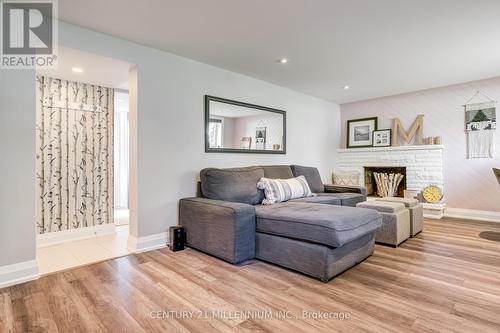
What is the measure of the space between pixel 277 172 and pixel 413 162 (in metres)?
2.89

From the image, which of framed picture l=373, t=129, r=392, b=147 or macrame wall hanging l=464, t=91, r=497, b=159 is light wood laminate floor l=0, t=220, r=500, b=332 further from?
framed picture l=373, t=129, r=392, b=147

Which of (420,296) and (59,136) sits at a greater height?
(59,136)

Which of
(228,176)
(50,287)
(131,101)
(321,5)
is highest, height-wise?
(321,5)

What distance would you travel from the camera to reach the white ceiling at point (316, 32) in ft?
7.48

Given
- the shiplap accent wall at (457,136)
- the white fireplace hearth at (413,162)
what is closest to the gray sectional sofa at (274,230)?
the white fireplace hearth at (413,162)

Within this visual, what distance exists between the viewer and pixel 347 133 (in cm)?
616

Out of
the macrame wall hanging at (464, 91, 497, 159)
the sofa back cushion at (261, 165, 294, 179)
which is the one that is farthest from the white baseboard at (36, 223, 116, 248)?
the macrame wall hanging at (464, 91, 497, 159)

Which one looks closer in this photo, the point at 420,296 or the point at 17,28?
the point at 420,296

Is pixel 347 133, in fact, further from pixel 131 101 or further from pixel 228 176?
pixel 131 101

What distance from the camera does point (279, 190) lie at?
3.52 m

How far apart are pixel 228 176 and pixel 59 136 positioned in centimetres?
229

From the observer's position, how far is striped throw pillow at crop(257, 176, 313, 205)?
343cm

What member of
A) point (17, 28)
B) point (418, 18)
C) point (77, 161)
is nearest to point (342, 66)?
point (418, 18)
